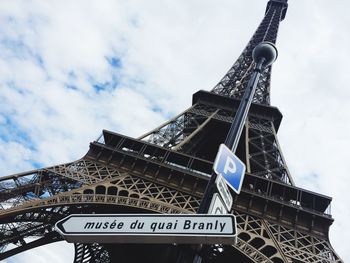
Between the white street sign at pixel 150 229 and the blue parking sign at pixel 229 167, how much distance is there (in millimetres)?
591

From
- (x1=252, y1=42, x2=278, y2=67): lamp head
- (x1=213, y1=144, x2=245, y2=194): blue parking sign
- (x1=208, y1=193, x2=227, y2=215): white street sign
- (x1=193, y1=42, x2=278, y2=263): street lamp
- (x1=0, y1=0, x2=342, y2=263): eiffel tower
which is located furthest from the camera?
(x1=0, y1=0, x2=342, y2=263): eiffel tower

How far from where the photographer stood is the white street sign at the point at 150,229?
3871 mm

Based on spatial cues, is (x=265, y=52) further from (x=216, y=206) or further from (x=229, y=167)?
(x=216, y=206)

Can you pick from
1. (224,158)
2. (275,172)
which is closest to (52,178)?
(275,172)

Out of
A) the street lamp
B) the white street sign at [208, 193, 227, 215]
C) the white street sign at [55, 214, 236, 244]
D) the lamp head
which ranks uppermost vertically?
the lamp head

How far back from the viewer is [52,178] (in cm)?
1705

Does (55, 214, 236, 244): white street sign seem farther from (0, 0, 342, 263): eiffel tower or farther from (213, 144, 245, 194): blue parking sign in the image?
(0, 0, 342, 263): eiffel tower

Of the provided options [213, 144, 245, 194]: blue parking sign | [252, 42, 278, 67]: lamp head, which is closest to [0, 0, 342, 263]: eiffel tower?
[252, 42, 278, 67]: lamp head

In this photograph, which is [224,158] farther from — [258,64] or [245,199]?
[245,199]

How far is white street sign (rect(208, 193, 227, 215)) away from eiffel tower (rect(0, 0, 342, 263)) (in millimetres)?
9758

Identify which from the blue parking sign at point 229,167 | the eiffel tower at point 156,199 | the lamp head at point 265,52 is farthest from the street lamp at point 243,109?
the eiffel tower at point 156,199

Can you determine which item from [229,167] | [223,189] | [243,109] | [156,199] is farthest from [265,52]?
[156,199]

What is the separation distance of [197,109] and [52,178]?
43.7 ft

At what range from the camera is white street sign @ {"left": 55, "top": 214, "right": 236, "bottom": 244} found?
3.87m
